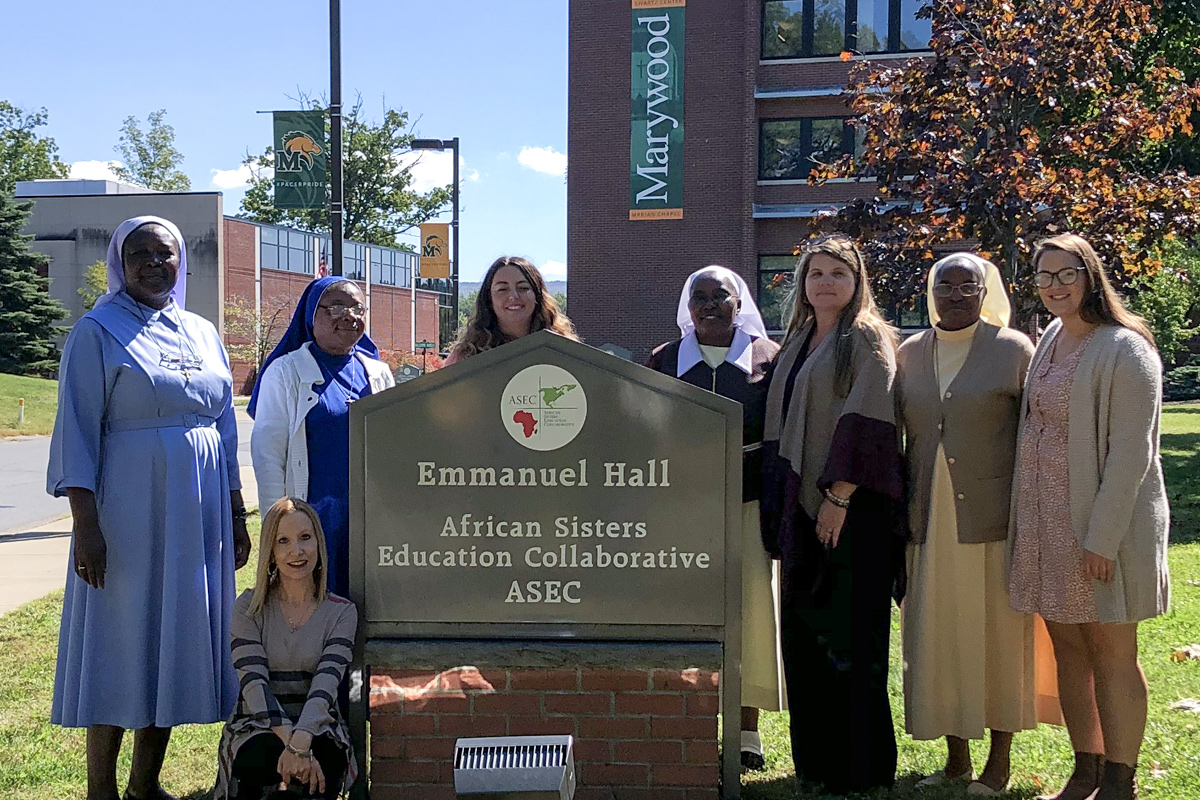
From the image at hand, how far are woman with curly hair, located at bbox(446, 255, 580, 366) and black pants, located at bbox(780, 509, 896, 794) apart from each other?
1.26 metres

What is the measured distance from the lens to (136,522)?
3.74 metres

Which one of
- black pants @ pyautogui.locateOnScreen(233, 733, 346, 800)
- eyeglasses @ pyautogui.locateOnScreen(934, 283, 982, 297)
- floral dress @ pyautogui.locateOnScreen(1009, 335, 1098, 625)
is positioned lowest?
black pants @ pyautogui.locateOnScreen(233, 733, 346, 800)

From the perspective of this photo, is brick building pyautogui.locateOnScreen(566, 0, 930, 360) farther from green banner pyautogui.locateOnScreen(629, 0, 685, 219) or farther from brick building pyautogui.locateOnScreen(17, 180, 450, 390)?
brick building pyautogui.locateOnScreen(17, 180, 450, 390)

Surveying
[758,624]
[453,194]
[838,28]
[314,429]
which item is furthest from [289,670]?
[838,28]

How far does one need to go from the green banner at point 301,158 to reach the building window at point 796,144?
20.1 meters

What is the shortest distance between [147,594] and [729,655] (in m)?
1.87

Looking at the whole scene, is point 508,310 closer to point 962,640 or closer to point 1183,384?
point 962,640

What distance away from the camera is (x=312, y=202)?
452 inches

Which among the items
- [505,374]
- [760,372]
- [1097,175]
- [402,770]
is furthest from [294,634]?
[1097,175]

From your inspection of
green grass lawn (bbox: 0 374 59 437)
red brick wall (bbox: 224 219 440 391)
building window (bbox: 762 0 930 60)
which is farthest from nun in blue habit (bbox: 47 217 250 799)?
red brick wall (bbox: 224 219 440 391)

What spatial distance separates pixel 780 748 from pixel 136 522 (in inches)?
100

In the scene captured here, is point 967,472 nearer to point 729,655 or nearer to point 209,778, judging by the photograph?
point 729,655

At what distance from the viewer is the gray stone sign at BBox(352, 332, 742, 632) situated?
3395mm

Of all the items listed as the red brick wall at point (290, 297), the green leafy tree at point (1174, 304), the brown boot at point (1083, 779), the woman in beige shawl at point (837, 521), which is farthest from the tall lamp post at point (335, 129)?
the red brick wall at point (290, 297)
